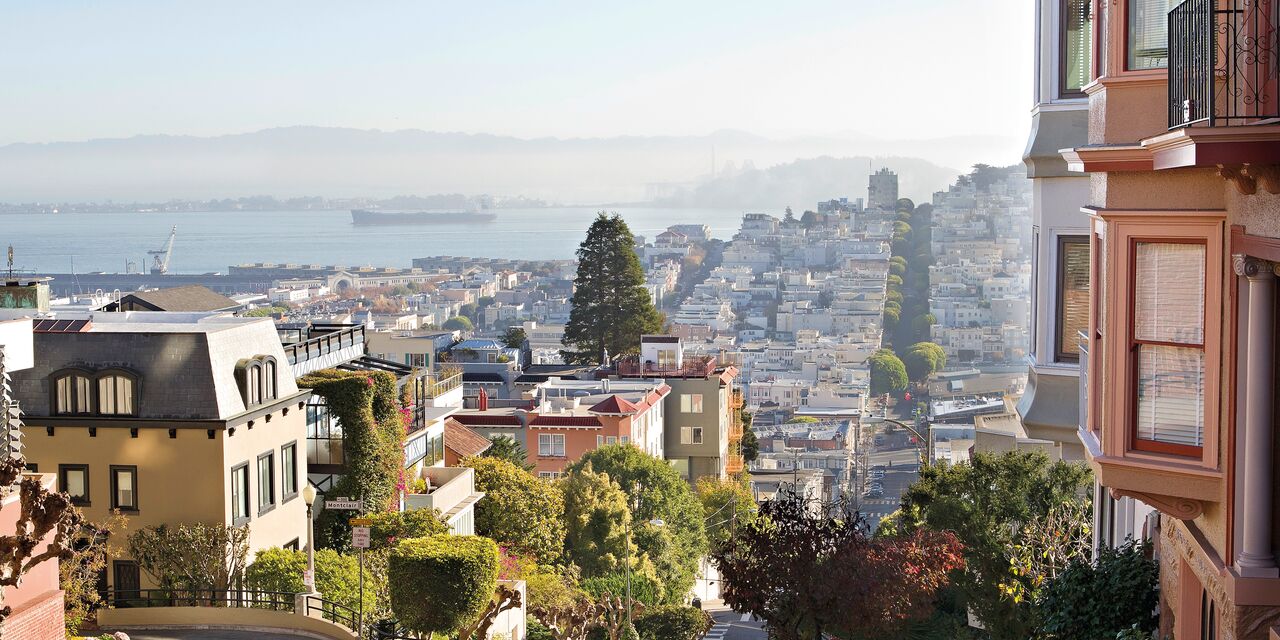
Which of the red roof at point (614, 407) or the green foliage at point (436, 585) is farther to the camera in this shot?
the red roof at point (614, 407)

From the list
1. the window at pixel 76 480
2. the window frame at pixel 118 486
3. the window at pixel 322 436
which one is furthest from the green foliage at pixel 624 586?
the window at pixel 76 480

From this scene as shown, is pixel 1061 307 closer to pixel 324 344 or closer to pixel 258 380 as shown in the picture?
pixel 258 380

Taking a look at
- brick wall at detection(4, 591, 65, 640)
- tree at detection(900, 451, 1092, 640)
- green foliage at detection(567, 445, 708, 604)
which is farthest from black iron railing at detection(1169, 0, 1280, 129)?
green foliage at detection(567, 445, 708, 604)

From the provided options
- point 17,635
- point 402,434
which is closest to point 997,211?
point 402,434

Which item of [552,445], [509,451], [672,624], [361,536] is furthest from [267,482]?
[552,445]

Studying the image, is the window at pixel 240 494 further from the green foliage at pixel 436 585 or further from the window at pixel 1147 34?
the window at pixel 1147 34

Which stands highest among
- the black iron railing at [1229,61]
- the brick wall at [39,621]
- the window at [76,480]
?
the black iron railing at [1229,61]

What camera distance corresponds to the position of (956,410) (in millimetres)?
100812

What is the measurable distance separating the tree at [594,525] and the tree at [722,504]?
15.9m

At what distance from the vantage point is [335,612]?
2345 centimetres

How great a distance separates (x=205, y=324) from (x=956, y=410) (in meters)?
79.1

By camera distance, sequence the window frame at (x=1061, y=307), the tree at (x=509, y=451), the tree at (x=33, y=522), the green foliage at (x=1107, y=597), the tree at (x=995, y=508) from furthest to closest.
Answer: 1. the tree at (x=509, y=451)
2. the tree at (x=995, y=508)
3. the window frame at (x=1061, y=307)
4. the green foliage at (x=1107, y=597)
5. the tree at (x=33, y=522)

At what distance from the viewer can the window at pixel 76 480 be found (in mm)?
25250

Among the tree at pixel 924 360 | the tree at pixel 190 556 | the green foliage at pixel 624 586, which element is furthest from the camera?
the tree at pixel 924 360
